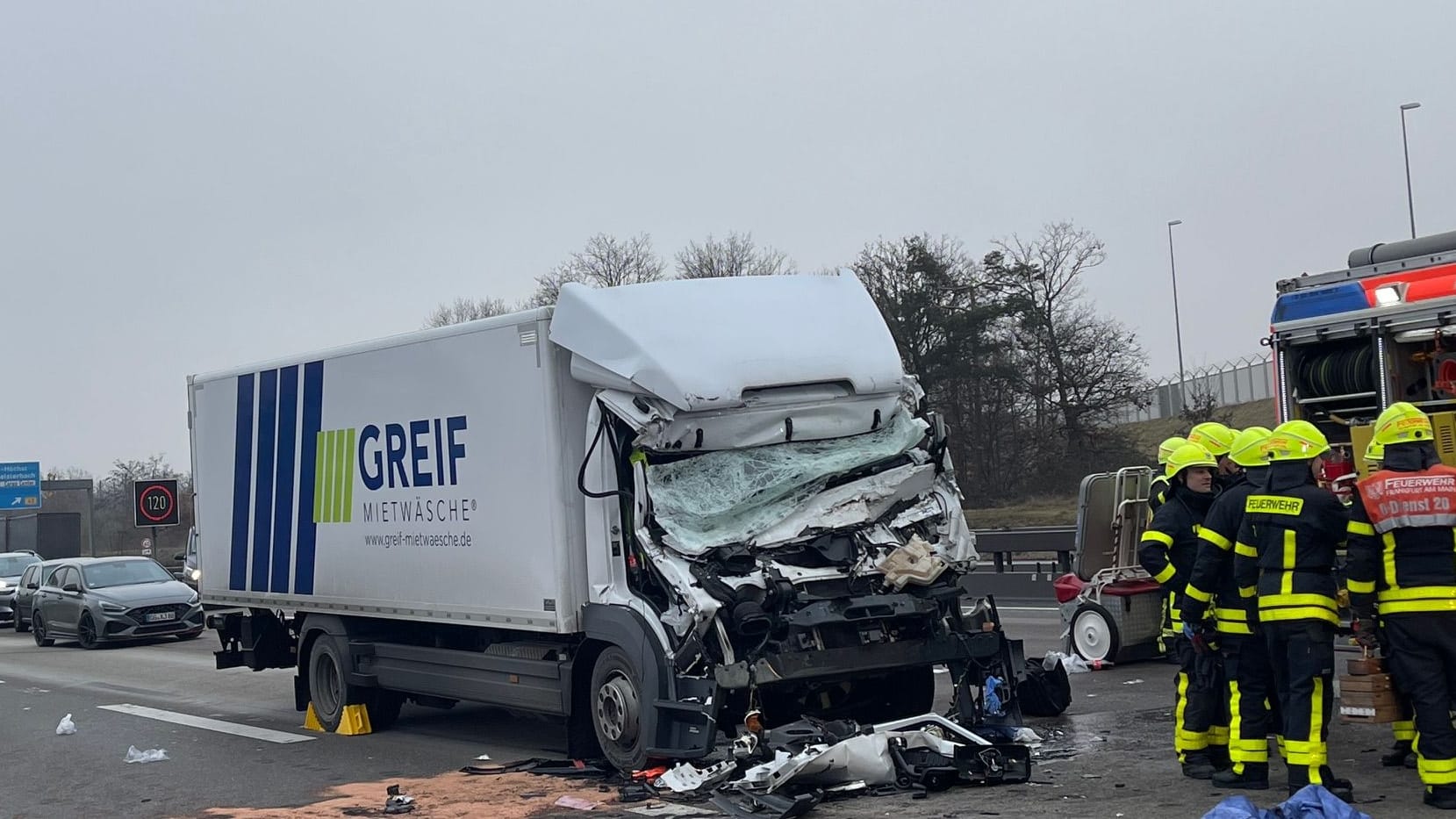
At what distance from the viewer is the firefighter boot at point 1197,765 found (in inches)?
323

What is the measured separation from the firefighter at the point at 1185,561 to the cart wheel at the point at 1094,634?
14.4 ft

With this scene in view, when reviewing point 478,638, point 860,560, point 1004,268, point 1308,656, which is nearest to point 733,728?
point 860,560

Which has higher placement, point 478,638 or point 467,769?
point 478,638

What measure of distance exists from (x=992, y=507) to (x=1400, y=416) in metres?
34.2

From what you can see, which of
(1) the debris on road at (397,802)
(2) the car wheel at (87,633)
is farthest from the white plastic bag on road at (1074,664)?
(2) the car wheel at (87,633)

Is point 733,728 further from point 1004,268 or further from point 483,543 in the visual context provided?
point 1004,268

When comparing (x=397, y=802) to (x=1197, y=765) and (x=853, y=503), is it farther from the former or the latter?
(x=1197, y=765)

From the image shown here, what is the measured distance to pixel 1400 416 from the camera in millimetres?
7559

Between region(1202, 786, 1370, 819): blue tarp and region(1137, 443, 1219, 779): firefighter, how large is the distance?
1.66 meters

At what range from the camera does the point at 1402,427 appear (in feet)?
24.6

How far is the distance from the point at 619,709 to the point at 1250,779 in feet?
12.0

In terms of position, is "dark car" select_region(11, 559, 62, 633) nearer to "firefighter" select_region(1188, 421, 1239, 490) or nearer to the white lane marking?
the white lane marking

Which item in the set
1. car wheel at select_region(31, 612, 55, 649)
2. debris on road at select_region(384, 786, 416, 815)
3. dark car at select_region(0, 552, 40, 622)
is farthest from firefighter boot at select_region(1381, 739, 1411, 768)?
dark car at select_region(0, 552, 40, 622)

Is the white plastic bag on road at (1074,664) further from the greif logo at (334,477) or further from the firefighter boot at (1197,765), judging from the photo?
the greif logo at (334,477)
